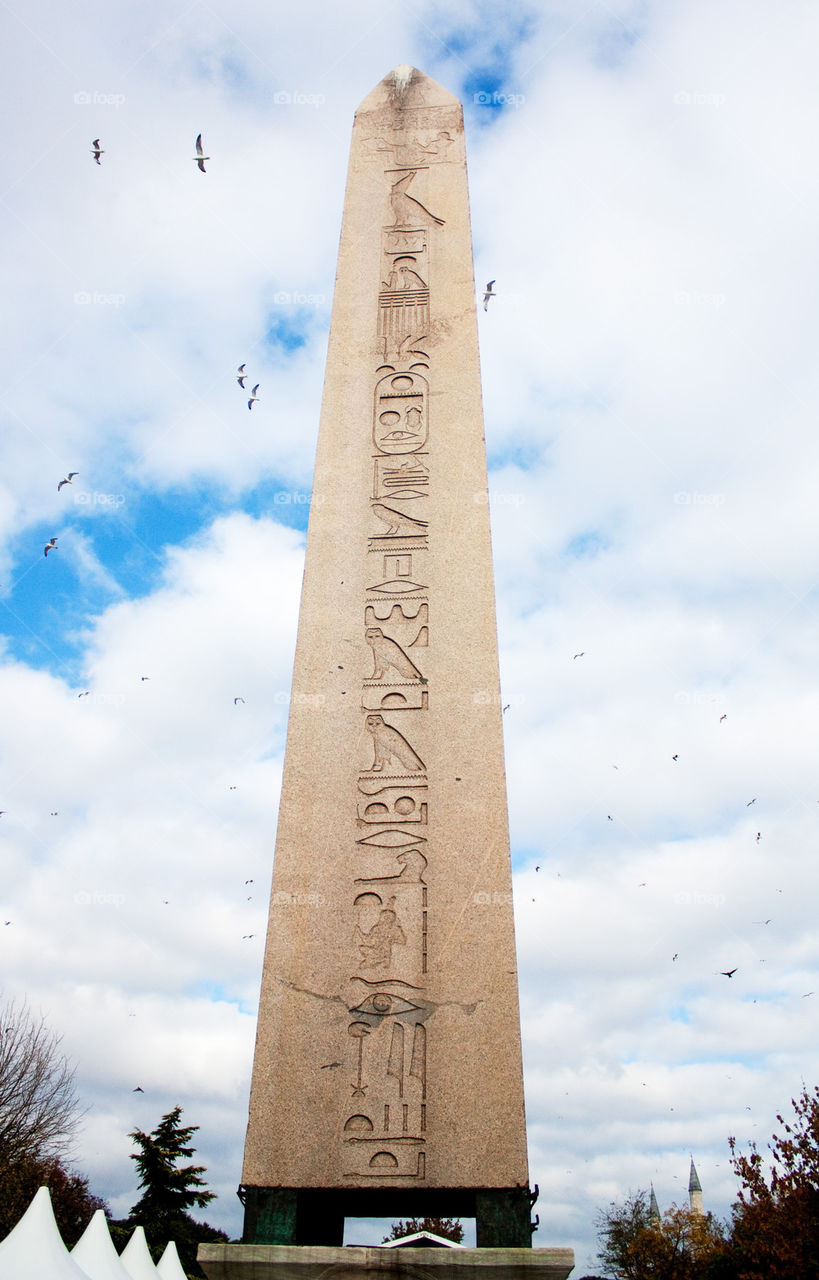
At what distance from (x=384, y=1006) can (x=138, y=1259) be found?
4.26 meters

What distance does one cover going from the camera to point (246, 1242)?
3.43m

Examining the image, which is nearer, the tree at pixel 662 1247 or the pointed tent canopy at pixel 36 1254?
the pointed tent canopy at pixel 36 1254

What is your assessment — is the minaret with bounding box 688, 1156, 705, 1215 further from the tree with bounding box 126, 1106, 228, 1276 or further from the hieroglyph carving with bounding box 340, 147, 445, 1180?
the hieroglyph carving with bounding box 340, 147, 445, 1180

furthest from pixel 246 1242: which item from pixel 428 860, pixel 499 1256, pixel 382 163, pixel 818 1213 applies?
pixel 818 1213

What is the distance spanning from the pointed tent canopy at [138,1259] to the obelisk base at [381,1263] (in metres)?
3.69

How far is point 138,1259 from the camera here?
6.64 metres

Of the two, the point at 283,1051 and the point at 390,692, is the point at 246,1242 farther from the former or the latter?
the point at 390,692

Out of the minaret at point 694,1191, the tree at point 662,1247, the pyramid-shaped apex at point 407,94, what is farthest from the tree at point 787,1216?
the minaret at point 694,1191

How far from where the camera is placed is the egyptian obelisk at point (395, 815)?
3549mm

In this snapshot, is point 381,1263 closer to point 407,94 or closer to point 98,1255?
point 98,1255

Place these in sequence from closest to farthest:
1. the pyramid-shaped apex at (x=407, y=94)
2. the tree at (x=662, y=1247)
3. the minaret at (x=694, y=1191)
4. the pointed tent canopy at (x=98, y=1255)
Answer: the pointed tent canopy at (x=98, y=1255) → the pyramid-shaped apex at (x=407, y=94) → the tree at (x=662, y=1247) → the minaret at (x=694, y=1191)

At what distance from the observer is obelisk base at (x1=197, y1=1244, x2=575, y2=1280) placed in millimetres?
3234

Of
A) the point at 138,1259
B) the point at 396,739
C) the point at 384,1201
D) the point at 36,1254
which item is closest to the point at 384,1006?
the point at 384,1201

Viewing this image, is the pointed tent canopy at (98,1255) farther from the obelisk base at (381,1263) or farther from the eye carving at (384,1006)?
the eye carving at (384,1006)
